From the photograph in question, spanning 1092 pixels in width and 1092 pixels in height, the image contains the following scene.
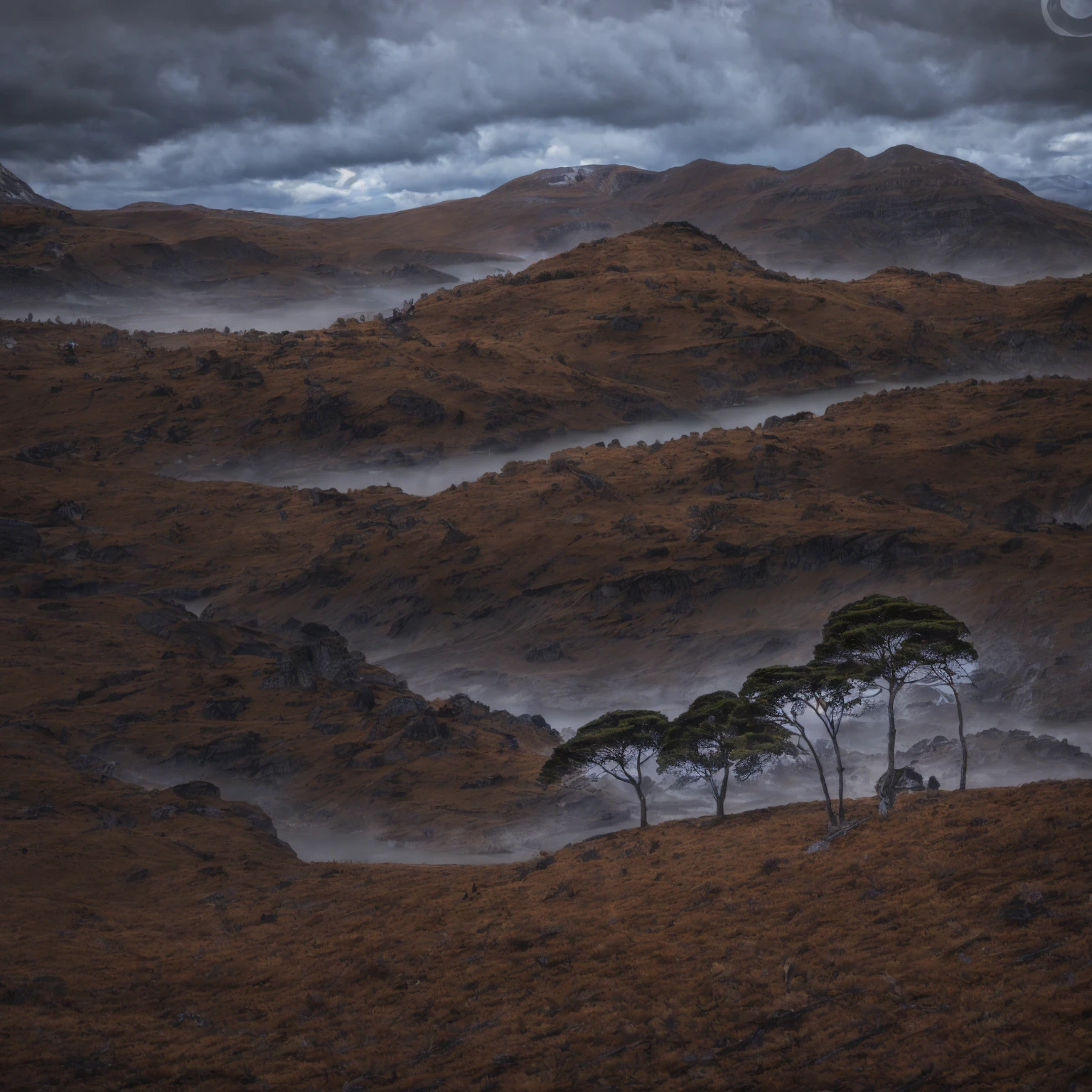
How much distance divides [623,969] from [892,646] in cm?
1873

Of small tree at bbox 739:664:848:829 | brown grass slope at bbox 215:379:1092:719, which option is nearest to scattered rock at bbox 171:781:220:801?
small tree at bbox 739:664:848:829

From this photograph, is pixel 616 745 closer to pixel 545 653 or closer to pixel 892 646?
pixel 892 646

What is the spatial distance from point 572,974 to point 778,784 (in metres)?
54.3

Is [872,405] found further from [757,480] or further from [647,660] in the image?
[647,660]

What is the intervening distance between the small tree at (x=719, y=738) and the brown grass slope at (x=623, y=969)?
138 inches

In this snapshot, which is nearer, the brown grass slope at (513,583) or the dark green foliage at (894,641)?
the dark green foliage at (894,641)

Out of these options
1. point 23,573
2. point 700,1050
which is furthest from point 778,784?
point 23,573

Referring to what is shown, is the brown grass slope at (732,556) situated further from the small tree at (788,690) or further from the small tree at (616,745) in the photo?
the small tree at (788,690)

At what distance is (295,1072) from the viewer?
32250 millimetres

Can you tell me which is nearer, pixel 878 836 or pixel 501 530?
pixel 878 836

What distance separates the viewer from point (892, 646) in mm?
46906

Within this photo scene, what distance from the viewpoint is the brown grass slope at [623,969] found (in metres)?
27.2

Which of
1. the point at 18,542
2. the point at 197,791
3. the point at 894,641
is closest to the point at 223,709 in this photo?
the point at 197,791

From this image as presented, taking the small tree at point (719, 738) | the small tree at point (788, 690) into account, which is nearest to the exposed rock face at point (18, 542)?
the small tree at point (719, 738)
